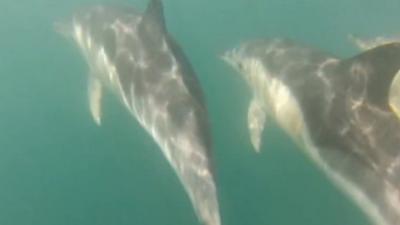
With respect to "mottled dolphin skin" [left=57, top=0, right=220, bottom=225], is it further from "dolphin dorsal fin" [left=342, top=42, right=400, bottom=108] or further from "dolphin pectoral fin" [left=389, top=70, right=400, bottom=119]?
"dolphin pectoral fin" [left=389, top=70, right=400, bottom=119]

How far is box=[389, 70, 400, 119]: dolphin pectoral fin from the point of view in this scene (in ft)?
29.4

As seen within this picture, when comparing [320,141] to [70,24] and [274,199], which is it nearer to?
[274,199]

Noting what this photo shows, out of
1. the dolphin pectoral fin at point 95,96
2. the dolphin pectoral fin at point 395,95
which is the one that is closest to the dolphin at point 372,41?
the dolphin pectoral fin at point 395,95

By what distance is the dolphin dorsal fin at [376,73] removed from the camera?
8.91 meters

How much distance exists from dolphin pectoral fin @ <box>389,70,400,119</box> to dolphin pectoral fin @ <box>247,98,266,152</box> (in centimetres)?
424

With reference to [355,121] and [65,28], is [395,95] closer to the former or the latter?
[355,121]

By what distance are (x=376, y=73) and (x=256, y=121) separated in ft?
15.5

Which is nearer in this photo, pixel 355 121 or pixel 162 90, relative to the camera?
pixel 355 121

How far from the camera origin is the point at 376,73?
9.02 metres

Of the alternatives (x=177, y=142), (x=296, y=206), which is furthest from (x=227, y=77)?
(x=177, y=142)

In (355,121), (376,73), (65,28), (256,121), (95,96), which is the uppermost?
(65,28)

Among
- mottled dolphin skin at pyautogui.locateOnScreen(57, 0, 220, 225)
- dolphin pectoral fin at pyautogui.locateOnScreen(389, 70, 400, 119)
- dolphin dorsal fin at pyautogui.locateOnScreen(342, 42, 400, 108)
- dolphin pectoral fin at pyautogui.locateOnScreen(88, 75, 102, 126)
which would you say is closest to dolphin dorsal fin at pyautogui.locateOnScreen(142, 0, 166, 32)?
mottled dolphin skin at pyautogui.locateOnScreen(57, 0, 220, 225)

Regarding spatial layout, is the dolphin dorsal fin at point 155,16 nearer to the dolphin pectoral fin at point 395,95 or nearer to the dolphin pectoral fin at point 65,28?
the dolphin pectoral fin at point 395,95

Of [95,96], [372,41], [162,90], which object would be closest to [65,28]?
[95,96]
